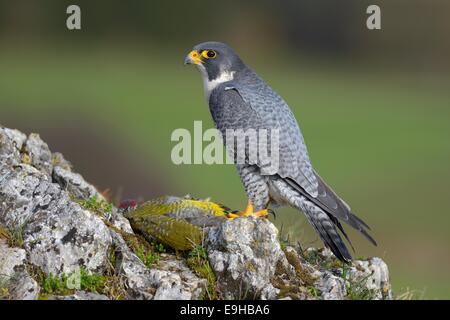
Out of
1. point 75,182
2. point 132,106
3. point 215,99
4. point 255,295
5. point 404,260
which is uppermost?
point 215,99

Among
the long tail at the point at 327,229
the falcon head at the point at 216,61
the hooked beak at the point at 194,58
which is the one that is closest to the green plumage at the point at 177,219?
the long tail at the point at 327,229

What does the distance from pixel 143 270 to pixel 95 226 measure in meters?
0.45

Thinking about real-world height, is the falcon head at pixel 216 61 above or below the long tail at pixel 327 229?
above

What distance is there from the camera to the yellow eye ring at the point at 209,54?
7.96 meters

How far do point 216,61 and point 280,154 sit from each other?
4.07ft

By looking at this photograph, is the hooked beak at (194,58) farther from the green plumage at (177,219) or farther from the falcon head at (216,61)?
the green plumage at (177,219)

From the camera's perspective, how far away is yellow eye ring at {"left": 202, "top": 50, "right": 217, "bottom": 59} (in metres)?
7.96

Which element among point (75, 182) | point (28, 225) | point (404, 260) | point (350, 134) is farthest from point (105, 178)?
point (350, 134)

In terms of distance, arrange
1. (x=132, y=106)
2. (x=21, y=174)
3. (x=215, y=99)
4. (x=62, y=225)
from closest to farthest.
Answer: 1. (x=62, y=225)
2. (x=21, y=174)
3. (x=215, y=99)
4. (x=132, y=106)

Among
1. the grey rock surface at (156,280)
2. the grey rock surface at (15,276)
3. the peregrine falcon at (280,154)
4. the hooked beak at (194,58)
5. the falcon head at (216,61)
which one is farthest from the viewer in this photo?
the hooked beak at (194,58)

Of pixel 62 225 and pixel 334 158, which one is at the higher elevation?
pixel 62 225
